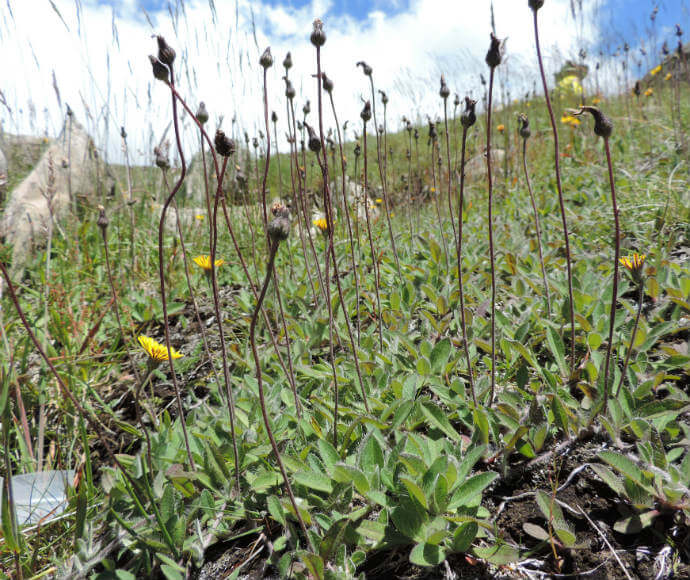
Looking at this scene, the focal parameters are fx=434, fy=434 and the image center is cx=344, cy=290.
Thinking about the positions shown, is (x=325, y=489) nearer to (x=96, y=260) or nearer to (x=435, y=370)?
(x=435, y=370)

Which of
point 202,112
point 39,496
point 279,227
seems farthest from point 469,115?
point 39,496

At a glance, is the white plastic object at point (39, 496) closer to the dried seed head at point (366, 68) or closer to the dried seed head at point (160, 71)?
A: the dried seed head at point (160, 71)

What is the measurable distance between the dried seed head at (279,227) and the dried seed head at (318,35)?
2.17 feet

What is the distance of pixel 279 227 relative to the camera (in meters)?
0.67

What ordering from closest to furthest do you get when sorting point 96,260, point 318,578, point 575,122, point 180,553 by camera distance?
point 318,578 < point 180,553 < point 96,260 < point 575,122

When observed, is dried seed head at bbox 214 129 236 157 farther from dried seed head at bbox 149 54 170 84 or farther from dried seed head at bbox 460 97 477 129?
dried seed head at bbox 460 97 477 129

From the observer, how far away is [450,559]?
2.94ft

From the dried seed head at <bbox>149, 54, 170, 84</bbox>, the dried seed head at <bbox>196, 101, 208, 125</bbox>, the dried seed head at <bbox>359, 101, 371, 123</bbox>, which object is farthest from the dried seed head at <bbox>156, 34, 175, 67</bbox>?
the dried seed head at <bbox>359, 101, 371, 123</bbox>

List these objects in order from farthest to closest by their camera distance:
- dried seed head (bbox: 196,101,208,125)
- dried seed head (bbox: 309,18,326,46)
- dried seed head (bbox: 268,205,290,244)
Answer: dried seed head (bbox: 196,101,208,125) < dried seed head (bbox: 309,18,326,46) < dried seed head (bbox: 268,205,290,244)

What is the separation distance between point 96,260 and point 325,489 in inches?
112

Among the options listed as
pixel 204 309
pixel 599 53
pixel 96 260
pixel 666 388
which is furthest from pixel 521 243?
pixel 599 53

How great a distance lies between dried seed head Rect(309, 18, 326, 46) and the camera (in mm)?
1113

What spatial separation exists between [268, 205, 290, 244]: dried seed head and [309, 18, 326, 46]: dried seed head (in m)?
0.66

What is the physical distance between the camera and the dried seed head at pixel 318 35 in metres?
1.11
